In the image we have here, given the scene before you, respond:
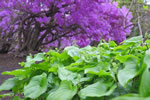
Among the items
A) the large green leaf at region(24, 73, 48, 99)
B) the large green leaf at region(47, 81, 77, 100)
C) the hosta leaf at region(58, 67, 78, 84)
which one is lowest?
the large green leaf at region(24, 73, 48, 99)

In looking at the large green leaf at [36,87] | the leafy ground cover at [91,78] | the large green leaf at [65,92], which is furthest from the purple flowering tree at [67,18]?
the large green leaf at [65,92]

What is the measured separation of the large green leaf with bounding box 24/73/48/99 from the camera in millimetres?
928

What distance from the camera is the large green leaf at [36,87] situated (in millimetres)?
928

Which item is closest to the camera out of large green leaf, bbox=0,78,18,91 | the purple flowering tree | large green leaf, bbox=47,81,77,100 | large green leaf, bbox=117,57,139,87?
large green leaf, bbox=117,57,139,87

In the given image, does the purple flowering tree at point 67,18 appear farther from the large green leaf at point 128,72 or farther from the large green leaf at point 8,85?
the large green leaf at point 128,72

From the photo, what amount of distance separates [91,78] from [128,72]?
233mm

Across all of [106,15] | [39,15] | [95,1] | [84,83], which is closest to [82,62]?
[84,83]

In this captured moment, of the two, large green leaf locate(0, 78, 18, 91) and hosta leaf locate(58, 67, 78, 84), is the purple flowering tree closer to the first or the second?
large green leaf locate(0, 78, 18, 91)

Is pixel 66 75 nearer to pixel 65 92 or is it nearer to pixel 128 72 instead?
pixel 65 92

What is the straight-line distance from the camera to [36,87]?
986mm

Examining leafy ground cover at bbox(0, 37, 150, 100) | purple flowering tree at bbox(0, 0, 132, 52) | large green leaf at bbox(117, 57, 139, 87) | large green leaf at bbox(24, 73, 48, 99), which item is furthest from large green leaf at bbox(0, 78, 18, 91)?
purple flowering tree at bbox(0, 0, 132, 52)

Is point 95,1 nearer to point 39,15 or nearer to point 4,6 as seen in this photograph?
point 39,15

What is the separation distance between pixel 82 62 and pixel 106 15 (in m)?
5.31

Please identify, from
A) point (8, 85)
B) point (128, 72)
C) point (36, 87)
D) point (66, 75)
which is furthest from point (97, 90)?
point (8, 85)
